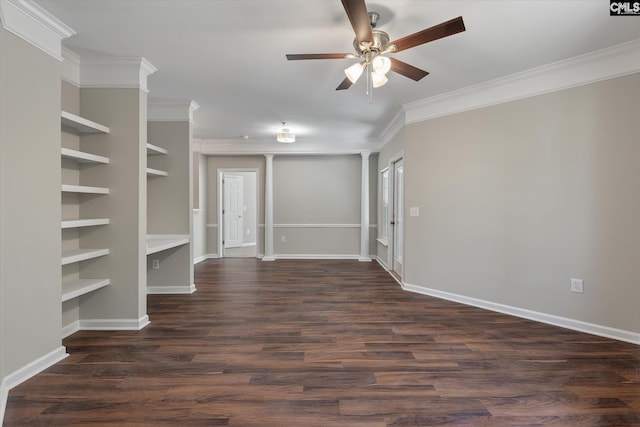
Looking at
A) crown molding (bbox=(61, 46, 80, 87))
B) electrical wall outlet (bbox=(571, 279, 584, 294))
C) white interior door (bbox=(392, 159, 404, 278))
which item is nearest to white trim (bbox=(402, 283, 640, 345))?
electrical wall outlet (bbox=(571, 279, 584, 294))

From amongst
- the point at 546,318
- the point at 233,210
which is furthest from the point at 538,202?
the point at 233,210

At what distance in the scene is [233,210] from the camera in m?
7.99

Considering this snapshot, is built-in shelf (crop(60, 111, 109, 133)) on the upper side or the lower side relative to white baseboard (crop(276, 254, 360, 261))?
upper

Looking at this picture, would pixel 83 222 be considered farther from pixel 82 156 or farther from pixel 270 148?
pixel 270 148

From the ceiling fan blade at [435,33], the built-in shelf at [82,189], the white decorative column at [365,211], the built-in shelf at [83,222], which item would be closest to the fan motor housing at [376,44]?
the ceiling fan blade at [435,33]

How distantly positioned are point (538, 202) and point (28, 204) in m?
4.24

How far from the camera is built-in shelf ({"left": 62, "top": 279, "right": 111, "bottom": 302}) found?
2594 millimetres

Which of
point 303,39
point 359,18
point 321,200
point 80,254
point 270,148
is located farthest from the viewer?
point 321,200

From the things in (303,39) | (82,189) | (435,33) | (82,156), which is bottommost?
(82,189)

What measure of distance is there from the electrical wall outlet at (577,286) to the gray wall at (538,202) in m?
0.04

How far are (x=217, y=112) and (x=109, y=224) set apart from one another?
2.25 m

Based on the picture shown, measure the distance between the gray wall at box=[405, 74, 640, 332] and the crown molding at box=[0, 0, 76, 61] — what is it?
3.72 m

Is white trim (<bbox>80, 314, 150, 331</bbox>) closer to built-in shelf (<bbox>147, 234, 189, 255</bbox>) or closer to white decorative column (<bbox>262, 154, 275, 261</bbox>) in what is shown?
built-in shelf (<bbox>147, 234, 189, 255</bbox>)

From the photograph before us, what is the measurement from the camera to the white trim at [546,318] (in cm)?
277
